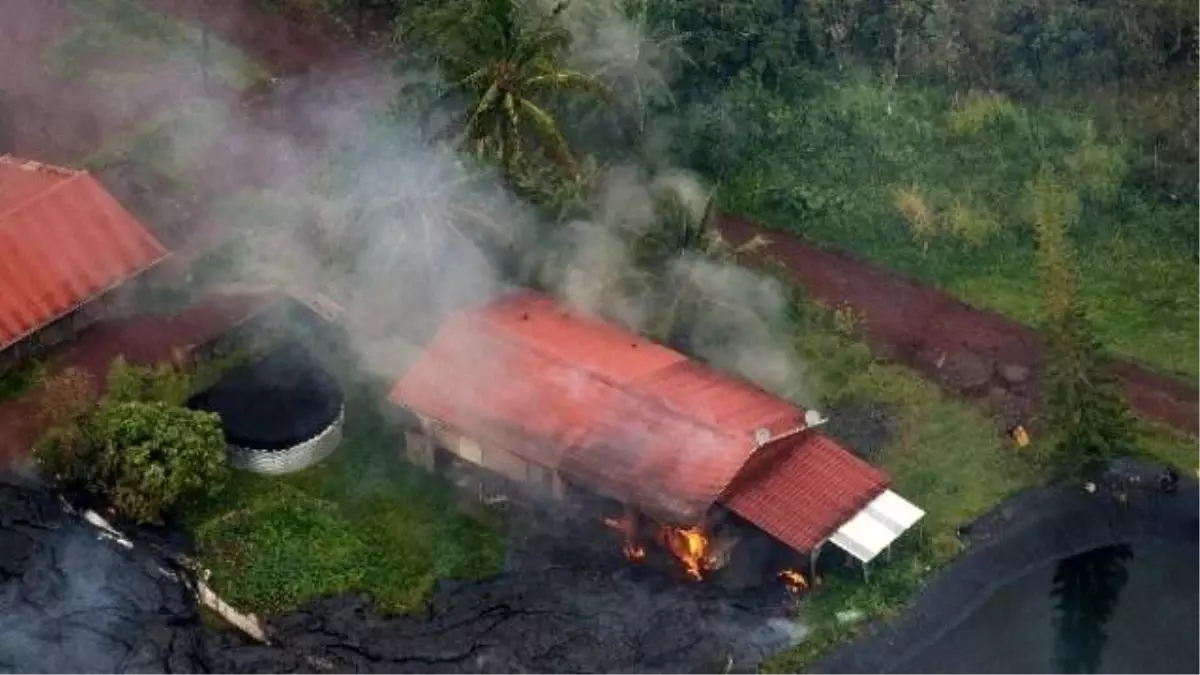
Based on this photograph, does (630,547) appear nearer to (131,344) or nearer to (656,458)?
(656,458)

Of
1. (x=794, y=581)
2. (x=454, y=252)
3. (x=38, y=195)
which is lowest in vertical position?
(x=794, y=581)

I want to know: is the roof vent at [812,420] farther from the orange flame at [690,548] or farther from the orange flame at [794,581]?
the orange flame at [690,548]

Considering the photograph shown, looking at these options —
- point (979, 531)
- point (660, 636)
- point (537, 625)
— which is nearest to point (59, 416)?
point (537, 625)

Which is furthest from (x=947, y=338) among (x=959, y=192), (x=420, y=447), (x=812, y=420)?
(x=420, y=447)

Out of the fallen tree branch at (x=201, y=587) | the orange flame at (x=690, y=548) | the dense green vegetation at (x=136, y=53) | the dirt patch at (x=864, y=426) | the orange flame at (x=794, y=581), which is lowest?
the fallen tree branch at (x=201, y=587)

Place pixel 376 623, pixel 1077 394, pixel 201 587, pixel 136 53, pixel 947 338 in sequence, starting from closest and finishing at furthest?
pixel 376 623 < pixel 201 587 < pixel 1077 394 < pixel 947 338 < pixel 136 53

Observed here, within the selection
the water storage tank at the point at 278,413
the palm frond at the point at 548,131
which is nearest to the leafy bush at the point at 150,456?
the water storage tank at the point at 278,413

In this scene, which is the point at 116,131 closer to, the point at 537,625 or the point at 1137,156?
the point at 537,625
